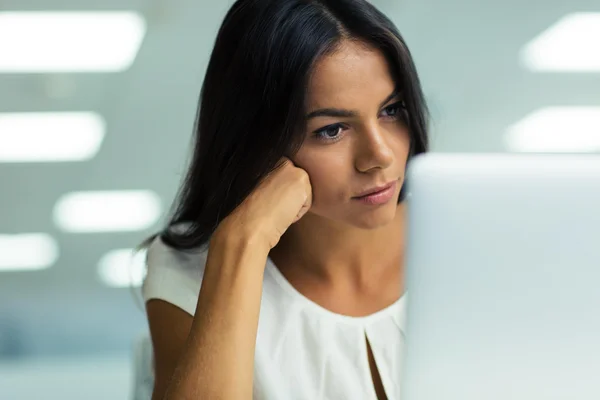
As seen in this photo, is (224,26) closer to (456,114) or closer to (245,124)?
(245,124)

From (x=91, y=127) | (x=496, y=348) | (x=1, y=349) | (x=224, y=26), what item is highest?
(x=224, y=26)

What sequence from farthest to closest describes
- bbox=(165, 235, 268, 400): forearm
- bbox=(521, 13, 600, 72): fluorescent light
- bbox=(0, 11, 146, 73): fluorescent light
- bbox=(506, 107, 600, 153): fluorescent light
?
bbox=(506, 107, 600, 153): fluorescent light
bbox=(521, 13, 600, 72): fluorescent light
bbox=(0, 11, 146, 73): fluorescent light
bbox=(165, 235, 268, 400): forearm

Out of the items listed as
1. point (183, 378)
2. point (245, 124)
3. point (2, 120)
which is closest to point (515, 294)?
point (183, 378)

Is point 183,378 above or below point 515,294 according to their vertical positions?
below

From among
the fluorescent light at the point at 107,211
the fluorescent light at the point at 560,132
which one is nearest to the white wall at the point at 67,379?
the fluorescent light at the point at 107,211

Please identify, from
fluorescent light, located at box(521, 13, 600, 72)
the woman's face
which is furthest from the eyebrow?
fluorescent light, located at box(521, 13, 600, 72)

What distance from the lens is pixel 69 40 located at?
11.1 feet

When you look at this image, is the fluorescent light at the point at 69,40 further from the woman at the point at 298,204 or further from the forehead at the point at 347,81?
the forehead at the point at 347,81

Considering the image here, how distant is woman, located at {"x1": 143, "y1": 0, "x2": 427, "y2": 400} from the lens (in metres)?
1.10

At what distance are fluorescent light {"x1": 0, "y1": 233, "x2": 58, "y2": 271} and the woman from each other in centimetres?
333

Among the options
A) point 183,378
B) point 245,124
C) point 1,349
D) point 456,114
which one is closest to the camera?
point 183,378

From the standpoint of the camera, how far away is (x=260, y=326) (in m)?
1.27

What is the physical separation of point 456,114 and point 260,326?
2.96 meters

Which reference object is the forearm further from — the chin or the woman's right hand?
the chin
